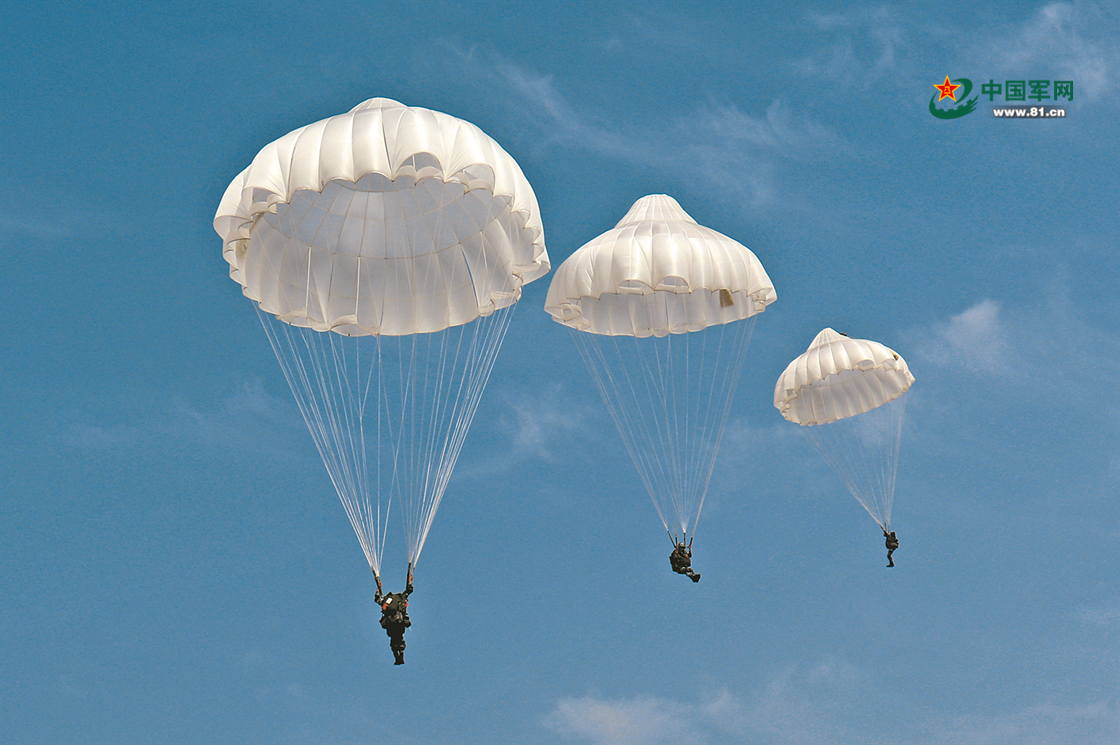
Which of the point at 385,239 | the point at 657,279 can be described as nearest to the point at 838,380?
the point at 657,279

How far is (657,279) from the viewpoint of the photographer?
24109 mm

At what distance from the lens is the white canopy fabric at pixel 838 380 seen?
101 feet

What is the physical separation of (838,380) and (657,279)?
11817mm

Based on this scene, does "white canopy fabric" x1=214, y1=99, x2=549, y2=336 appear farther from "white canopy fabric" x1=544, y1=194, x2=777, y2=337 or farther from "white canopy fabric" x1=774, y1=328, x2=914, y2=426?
"white canopy fabric" x1=774, y1=328, x2=914, y2=426

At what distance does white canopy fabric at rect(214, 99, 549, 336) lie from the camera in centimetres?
1948

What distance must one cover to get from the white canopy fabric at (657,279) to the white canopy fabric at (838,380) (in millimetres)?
4529

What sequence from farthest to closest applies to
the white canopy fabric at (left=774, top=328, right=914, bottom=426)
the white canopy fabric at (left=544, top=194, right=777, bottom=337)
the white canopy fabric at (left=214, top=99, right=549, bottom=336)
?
the white canopy fabric at (left=774, top=328, right=914, bottom=426) < the white canopy fabric at (left=544, top=194, right=777, bottom=337) < the white canopy fabric at (left=214, top=99, right=549, bottom=336)

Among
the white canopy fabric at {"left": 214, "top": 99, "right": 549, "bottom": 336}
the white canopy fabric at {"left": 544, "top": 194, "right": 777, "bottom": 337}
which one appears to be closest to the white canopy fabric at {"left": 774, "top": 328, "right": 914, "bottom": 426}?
the white canopy fabric at {"left": 544, "top": 194, "right": 777, "bottom": 337}

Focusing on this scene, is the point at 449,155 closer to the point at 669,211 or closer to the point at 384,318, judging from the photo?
the point at 384,318

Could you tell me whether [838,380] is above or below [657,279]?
above

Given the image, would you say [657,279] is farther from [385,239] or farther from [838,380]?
[838,380]

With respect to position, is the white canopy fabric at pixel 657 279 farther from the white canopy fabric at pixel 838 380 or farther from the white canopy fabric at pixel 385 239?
the white canopy fabric at pixel 838 380

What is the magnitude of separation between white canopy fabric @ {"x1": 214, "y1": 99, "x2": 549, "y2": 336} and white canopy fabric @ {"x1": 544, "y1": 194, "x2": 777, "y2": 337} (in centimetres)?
301

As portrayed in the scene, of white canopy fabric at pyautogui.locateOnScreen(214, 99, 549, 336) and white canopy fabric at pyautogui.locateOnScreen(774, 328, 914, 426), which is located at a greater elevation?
white canopy fabric at pyautogui.locateOnScreen(774, 328, 914, 426)
